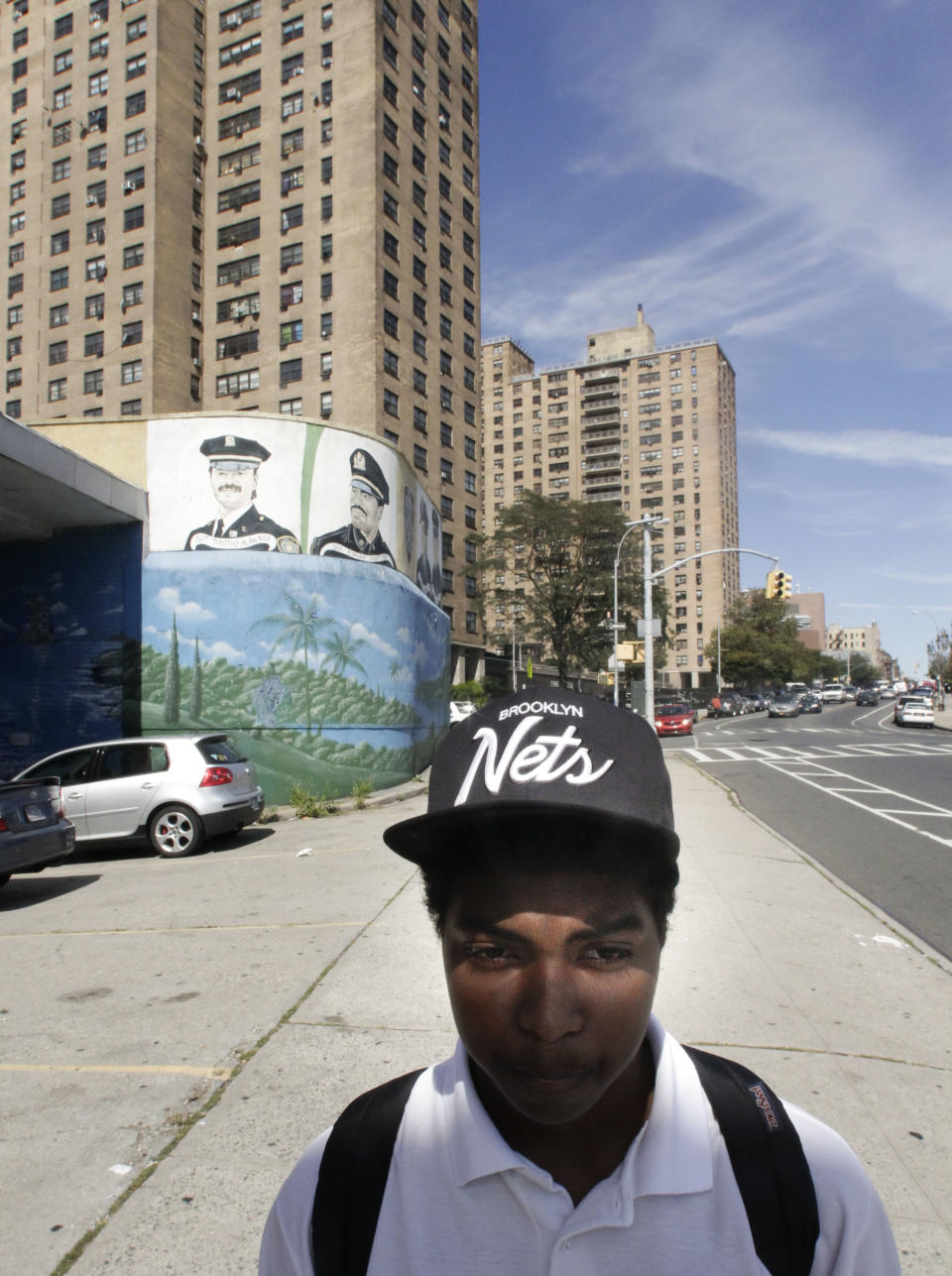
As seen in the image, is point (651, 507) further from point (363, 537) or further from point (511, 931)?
point (511, 931)

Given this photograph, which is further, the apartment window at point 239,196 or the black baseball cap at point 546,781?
the apartment window at point 239,196

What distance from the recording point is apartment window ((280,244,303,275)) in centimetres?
4991

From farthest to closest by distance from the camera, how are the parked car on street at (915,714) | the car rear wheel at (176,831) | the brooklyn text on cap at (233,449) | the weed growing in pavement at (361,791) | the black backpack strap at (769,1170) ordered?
the parked car on street at (915,714) → the brooklyn text on cap at (233,449) → the weed growing in pavement at (361,791) → the car rear wheel at (176,831) → the black backpack strap at (769,1170)

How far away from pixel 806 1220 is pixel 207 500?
15.0m

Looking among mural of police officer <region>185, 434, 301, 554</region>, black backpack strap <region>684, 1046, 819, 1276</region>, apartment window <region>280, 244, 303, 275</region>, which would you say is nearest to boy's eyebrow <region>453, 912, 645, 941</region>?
black backpack strap <region>684, 1046, 819, 1276</region>

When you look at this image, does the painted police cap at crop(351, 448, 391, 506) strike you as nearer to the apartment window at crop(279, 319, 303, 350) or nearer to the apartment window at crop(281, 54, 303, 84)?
the apartment window at crop(279, 319, 303, 350)

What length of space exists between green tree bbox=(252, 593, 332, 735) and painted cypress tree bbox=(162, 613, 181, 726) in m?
1.41

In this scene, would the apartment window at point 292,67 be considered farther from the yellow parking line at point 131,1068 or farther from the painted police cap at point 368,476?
the yellow parking line at point 131,1068

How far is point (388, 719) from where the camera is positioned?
16.3 meters

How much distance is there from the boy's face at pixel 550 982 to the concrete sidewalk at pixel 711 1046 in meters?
2.04

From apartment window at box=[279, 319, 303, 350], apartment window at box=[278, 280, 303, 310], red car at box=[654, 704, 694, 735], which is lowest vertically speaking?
red car at box=[654, 704, 694, 735]

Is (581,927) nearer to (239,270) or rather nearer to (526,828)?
(526,828)

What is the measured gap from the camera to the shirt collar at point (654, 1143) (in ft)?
3.57

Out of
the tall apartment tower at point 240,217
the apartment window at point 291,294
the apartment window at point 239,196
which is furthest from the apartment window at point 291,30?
the apartment window at point 291,294
